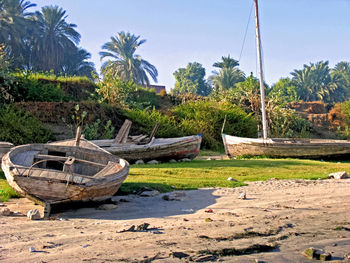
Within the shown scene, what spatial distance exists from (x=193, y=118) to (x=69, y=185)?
16.2 meters

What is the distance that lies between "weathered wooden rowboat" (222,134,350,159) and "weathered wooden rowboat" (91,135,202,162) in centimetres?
316

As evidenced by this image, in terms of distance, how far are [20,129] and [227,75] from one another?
37683 millimetres

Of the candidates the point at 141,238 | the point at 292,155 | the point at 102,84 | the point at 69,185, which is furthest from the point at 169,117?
the point at 141,238

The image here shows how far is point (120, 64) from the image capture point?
52688mm

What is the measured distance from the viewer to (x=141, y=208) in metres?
6.68

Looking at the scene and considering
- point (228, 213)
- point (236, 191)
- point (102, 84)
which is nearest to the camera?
point (228, 213)

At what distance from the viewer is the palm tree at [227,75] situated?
5123 centimetres

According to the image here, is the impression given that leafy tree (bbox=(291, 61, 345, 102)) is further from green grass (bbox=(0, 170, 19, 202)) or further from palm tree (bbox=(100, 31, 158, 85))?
green grass (bbox=(0, 170, 19, 202))

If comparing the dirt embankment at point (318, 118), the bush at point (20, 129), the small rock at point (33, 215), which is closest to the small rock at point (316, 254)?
the small rock at point (33, 215)

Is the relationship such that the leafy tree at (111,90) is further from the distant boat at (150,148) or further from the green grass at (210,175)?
the green grass at (210,175)

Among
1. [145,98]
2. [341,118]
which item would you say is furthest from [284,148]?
[341,118]

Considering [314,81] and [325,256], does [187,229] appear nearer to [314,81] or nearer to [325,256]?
[325,256]

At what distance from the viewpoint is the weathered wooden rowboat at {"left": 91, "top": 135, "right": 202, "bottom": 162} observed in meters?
13.6

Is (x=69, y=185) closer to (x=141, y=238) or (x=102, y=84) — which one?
(x=141, y=238)
